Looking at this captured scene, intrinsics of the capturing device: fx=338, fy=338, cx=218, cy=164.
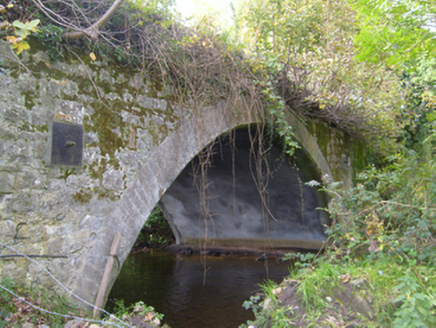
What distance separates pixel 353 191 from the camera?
362 cm

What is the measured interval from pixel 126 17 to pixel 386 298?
3149mm

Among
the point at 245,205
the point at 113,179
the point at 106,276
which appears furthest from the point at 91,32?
the point at 245,205

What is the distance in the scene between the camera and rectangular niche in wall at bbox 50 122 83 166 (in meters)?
2.65

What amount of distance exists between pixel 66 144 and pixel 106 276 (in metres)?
1.12

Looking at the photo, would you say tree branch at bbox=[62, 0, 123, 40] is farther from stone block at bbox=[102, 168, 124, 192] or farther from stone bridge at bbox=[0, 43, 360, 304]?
stone block at bbox=[102, 168, 124, 192]

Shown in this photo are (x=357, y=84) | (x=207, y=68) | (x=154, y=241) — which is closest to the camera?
(x=207, y=68)

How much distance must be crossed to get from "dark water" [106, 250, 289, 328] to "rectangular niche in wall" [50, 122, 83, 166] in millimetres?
2306

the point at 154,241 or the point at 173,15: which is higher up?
the point at 173,15

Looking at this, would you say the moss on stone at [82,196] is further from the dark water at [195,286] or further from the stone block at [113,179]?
the dark water at [195,286]

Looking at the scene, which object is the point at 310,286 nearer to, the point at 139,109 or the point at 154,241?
the point at 139,109

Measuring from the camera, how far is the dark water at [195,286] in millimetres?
4250

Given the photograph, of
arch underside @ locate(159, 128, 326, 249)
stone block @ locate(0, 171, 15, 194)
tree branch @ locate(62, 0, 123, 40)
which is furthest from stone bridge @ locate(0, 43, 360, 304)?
arch underside @ locate(159, 128, 326, 249)

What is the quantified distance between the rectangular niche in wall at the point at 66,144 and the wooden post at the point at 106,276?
0.73 meters

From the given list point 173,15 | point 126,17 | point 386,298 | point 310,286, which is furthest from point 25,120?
point 386,298
